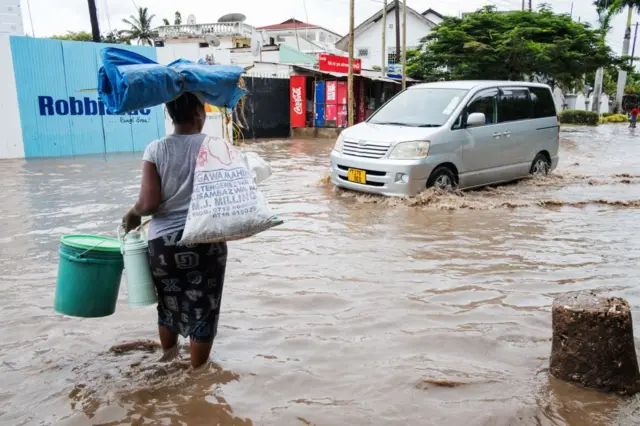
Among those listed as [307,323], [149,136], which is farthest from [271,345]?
[149,136]

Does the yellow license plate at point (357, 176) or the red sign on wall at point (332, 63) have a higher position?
the red sign on wall at point (332, 63)

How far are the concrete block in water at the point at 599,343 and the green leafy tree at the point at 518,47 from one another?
25.1 m

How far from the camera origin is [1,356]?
339 cm

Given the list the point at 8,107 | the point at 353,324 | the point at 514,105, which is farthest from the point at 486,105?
the point at 8,107

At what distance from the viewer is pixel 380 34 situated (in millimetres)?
43812

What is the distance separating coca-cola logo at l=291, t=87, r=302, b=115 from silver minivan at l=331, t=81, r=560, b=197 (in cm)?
1379

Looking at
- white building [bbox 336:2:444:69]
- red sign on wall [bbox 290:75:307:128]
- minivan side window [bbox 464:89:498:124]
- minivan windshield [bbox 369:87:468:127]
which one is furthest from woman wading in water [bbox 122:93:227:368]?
white building [bbox 336:2:444:69]

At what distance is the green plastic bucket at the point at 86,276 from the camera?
9.36 feet

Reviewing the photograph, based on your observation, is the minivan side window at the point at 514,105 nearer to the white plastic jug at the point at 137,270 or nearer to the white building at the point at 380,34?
the white plastic jug at the point at 137,270

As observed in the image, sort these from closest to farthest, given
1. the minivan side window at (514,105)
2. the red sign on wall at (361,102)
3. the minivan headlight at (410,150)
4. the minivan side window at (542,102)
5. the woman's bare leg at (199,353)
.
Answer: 1. the woman's bare leg at (199,353)
2. the minivan headlight at (410,150)
3. the minivan side window at (514,105)
4. the minivan side window at (542,102)
5. the red sign on wall at (361,102)

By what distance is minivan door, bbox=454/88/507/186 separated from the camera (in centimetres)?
823

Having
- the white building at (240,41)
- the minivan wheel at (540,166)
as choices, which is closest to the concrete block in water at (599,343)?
the minivan wheel at (540,166)

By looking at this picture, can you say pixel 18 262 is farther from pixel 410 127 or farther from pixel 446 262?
pixel 410 127

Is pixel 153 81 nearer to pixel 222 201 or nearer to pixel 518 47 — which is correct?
pixel 222 201
